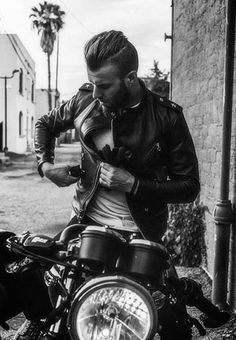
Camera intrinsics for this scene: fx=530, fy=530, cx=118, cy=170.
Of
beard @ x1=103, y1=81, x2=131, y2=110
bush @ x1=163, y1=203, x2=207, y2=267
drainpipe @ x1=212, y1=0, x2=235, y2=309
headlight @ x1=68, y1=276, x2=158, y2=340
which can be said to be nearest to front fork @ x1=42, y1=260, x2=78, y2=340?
headlight @ x1=68, y1=276, x2=158, y2=340

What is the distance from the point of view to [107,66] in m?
1.97

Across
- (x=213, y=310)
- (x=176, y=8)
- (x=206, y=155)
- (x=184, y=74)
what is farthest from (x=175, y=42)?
(x=213, y=310)

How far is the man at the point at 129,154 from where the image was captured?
6.47 feet

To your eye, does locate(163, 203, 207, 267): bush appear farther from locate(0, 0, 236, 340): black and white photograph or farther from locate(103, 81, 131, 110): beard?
locate(103, 81, 131, 110): beard

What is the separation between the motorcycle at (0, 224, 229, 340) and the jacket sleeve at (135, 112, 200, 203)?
34cm

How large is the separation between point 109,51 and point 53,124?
2.15ft

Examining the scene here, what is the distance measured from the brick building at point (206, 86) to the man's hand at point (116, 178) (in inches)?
104

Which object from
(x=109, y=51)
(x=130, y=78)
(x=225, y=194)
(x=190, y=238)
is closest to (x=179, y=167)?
(x=130, y=78)

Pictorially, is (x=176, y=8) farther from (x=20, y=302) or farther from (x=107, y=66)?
(x=20, y=302)

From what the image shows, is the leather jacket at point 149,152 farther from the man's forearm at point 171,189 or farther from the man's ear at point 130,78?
the man's ear at point 130,78

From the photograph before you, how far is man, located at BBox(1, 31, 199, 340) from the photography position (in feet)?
6.47

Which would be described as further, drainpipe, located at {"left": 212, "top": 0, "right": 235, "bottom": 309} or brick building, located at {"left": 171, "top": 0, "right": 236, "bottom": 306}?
brick building, located at {"left": 171, "top": 0, "right": 236, "bottom": 306}

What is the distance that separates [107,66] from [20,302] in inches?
35.3

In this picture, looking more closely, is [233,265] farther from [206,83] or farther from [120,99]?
[120,99]
